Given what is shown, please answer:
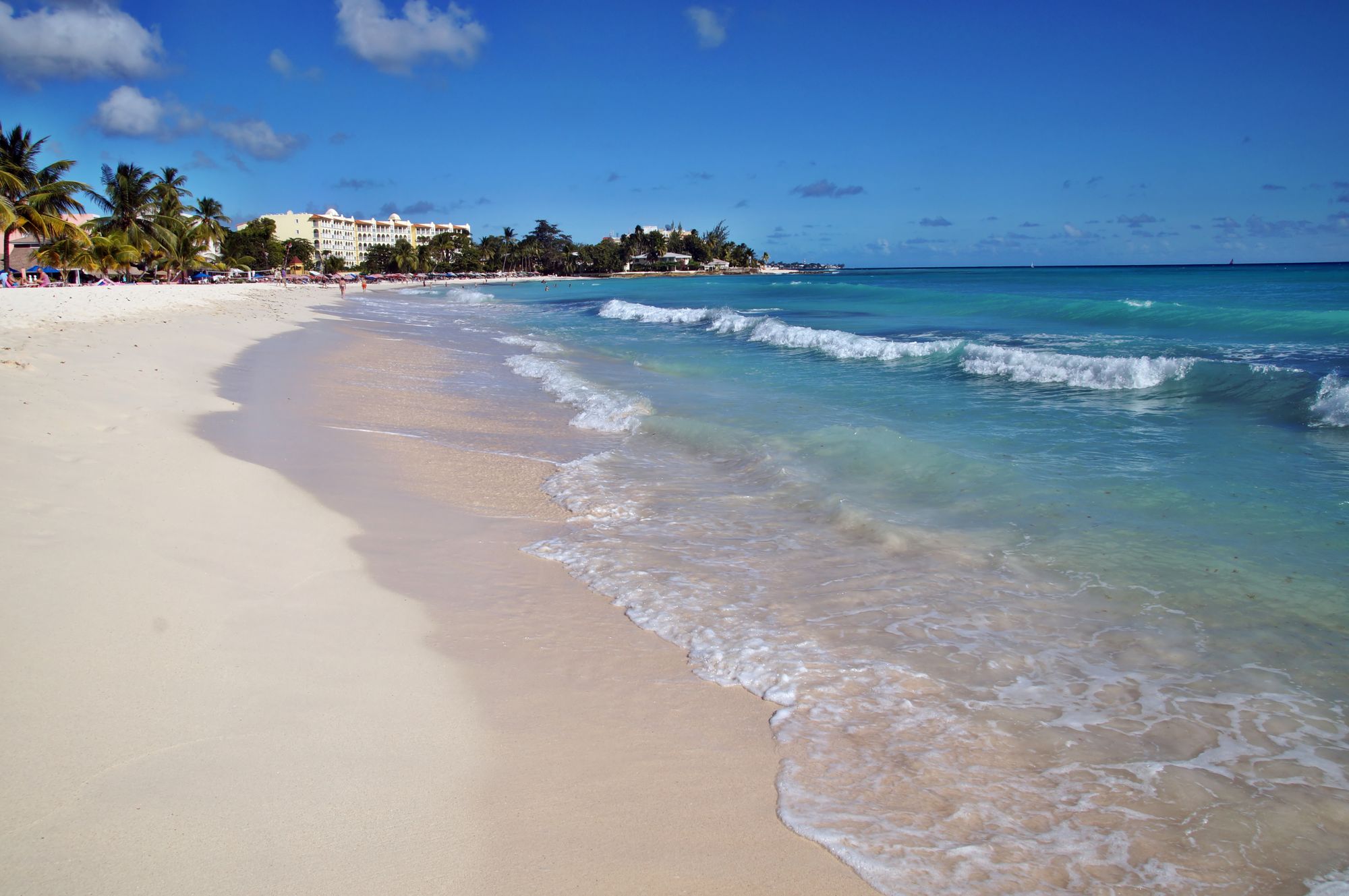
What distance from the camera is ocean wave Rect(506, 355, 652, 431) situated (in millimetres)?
9906

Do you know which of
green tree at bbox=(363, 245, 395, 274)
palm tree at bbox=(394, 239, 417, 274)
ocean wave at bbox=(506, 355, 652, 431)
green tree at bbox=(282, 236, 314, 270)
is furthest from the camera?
green tree at bbox=(363, 245, 395, 274)

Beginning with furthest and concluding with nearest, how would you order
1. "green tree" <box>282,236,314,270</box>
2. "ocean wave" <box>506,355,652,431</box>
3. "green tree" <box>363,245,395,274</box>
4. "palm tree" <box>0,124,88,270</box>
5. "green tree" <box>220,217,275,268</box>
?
1. "green tree" <box>363,245,395,274</box>
2. "green tree" <box>282,236,314,270</box>
3. "green tree" <box>220,217,275,268</box>
4. "palm tree" <box>0,124,88,270</box>
5. "ocean wave" <box>506,355,652,431</box>

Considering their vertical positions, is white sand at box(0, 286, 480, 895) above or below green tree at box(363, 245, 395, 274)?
below

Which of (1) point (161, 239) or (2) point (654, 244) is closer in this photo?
(1) point (161, 239)

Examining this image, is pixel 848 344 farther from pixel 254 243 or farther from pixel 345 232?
pixel 345 232

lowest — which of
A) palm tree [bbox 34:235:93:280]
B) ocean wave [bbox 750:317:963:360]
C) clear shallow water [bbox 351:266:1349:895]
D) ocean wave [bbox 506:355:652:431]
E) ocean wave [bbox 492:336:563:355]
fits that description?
clear shallow water [bbox 351:266:1349:895]

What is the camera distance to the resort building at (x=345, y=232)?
445ft

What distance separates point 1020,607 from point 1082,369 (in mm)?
11003

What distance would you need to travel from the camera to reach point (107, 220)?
4772cm

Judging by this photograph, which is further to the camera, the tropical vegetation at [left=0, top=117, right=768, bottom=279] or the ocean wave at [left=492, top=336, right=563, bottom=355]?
the tropical vegetation at [left=0, top=117, right=768, bottom=279]

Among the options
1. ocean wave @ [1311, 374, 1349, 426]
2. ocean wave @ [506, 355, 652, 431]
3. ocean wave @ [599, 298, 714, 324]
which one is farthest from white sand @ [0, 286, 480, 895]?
ocean wave @ [599, 298, 714, 324]

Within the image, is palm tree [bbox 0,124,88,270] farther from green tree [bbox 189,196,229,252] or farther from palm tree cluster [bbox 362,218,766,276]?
palm tree cluster [bbox 362,218,766,276]

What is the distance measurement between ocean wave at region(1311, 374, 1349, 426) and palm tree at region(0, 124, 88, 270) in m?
40.1

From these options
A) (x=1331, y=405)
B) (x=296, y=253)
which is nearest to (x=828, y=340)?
(x=1331, y=405)
